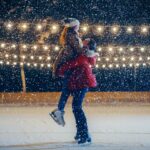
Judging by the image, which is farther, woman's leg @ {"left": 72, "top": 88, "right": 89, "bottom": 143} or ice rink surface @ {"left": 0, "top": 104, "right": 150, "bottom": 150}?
woman's leg @ {"left": 72, "top": 88, "right": 89, "bottom": 143}

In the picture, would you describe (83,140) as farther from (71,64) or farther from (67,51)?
(67,51)

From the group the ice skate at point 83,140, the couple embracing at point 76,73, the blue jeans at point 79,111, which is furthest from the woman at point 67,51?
the ice skate at point 83,140

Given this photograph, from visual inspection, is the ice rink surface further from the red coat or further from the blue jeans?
the red coat

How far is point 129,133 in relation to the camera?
289 inches

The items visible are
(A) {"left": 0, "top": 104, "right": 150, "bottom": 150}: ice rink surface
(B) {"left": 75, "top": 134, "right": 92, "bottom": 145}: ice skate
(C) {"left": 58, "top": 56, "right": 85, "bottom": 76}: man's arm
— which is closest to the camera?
(A) {"left": 0, "top": 104, "right": 150, "bottom": 150}: ice rink surface

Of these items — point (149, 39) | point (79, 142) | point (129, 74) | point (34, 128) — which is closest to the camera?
point (79, 142)

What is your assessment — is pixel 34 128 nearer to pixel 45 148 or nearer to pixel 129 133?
pixel 129 133

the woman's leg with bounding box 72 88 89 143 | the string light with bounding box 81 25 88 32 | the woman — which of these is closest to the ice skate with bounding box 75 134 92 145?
the woman's leg with bounding box 72 88 89 143

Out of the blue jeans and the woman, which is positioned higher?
the woman

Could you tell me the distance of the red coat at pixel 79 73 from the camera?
623 centimetres

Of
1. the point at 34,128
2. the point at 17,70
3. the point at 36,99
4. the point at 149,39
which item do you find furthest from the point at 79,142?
the point at 17,70

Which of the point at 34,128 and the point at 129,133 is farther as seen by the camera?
the point at 34,128

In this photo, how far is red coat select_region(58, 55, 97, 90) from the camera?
6.23 meters

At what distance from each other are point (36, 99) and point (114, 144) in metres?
13.0
